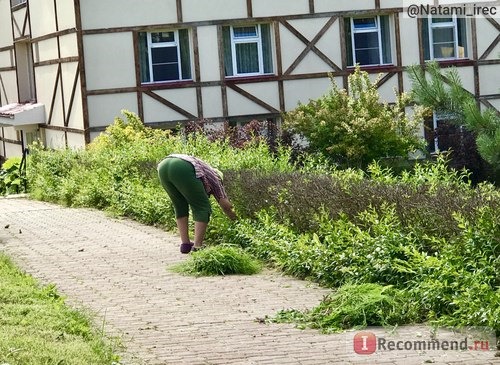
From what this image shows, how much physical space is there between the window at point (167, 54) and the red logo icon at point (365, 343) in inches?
878

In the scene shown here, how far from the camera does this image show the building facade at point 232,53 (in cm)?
3006

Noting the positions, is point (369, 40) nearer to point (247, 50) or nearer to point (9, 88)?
point (247, 50)

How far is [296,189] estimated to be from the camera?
13086mm

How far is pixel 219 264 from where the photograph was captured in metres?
12.1

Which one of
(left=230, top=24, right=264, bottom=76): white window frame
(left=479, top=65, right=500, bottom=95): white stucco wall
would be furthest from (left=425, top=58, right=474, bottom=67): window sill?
(left=230, top=24, right=264, bottom=76): white window frame

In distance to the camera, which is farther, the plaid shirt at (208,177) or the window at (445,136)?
the window at (445,136)

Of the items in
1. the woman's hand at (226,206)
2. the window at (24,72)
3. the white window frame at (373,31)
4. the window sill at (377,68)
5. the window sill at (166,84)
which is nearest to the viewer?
the woman's hand at (226,206)

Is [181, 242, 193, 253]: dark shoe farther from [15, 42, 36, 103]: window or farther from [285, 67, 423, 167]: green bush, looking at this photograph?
[15, 42, 36, 103]: window

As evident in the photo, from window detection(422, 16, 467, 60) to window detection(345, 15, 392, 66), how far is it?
1.02 m

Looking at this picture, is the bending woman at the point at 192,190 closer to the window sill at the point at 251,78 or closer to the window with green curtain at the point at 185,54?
the window sill at the point at 251,78

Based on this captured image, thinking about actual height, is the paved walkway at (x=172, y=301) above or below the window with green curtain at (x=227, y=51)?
below

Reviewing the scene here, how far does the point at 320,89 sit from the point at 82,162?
9.83 m

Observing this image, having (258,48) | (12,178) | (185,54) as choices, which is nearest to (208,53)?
(185,54)

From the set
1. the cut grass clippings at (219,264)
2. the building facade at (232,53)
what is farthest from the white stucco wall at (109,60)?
the cut grass clippings at (219,264)
